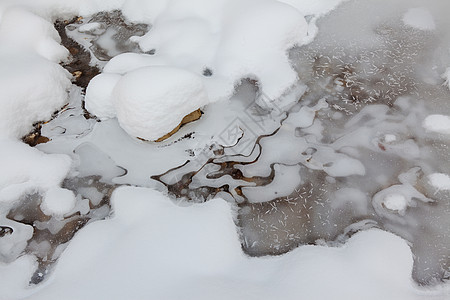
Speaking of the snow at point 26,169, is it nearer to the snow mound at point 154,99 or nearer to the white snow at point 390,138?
the snow mound at point 154,99

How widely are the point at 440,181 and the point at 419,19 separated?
2.27 m

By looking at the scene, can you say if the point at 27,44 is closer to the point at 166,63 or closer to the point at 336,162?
the point at 166,63

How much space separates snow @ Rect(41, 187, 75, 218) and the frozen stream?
0.06 meters

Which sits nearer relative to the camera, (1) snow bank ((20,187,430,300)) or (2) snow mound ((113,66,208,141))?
(1) snow bank ((20,187,430,300))

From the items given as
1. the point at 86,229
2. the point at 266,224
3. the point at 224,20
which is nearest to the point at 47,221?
the point at 86,229

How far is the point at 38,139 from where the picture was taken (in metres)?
3.46

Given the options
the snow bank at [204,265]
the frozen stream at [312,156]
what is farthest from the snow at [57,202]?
the snow bank at [204,265]

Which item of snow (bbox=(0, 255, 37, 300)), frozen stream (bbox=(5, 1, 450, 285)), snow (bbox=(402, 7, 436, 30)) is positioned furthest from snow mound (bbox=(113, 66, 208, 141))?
snow (bbox=(402, 7, 436, 30))

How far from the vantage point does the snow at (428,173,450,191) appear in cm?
288

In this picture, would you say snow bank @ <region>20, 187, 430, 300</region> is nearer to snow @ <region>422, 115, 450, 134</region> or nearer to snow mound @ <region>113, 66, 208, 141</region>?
snow mound @ <region>113, 66, 208, 141</region>

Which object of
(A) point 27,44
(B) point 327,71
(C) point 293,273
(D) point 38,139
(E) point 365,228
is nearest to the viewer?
(C) point 293,273

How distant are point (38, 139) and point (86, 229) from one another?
120cm

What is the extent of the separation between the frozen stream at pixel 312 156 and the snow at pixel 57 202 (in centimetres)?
6

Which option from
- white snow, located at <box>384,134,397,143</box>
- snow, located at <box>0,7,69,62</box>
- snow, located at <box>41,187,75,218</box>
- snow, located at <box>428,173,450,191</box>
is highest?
snow, located at <box>0,7,69,62</box>
